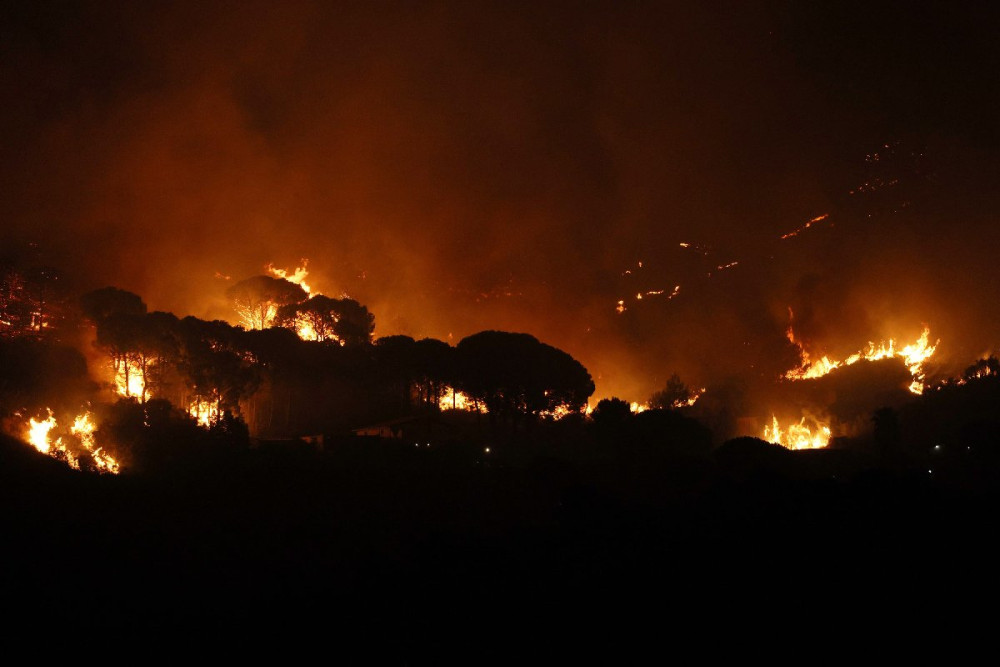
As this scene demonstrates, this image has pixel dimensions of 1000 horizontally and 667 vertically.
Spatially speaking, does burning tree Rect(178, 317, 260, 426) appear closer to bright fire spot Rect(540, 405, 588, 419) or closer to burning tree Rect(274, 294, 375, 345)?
burning tree Rect(274, 294, 375, 345)

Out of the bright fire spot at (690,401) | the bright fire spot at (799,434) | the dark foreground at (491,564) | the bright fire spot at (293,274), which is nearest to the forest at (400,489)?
the dark foreground at (491,564)

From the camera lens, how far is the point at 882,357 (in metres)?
68.3

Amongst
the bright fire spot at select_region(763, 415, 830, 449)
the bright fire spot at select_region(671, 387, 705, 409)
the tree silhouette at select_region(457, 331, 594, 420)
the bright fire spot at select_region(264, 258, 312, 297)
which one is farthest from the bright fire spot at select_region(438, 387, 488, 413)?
the bright fire spot at select_region(264, 258, 312, 297)

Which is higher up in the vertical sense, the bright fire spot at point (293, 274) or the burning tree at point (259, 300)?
the bright fire spot at point (293, 274)

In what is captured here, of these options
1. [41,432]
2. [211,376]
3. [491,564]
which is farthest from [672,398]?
[491,564]

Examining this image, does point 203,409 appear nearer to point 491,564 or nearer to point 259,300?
point 259,300

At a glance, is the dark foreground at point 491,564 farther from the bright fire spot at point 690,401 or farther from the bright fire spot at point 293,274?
the bright fire spot at point 293,274

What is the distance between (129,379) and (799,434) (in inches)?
1784

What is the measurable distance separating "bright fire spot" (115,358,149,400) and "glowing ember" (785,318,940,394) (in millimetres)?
56236

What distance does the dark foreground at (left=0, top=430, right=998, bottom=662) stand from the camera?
13.0 metres

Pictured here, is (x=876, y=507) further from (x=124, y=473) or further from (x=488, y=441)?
(x=488, y=441)

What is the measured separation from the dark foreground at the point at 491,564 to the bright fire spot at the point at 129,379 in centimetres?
1853

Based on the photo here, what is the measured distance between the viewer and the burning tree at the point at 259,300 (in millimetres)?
60781

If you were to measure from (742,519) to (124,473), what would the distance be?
2231 cm
